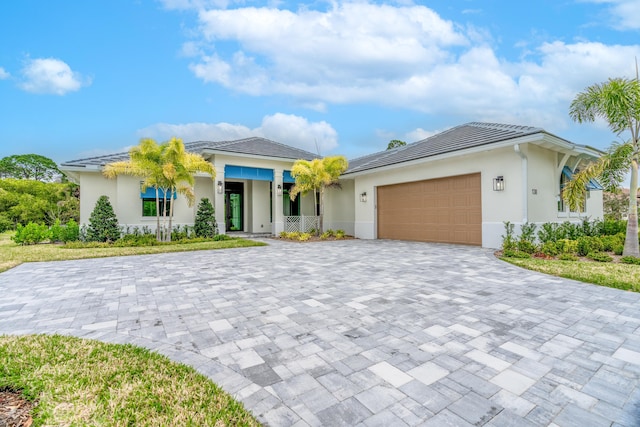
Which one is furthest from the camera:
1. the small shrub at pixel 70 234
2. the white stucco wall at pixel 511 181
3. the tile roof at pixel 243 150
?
the tile roof at pixel 243 150

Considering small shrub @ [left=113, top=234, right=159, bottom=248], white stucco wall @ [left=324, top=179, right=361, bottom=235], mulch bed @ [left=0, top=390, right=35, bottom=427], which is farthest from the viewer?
A: white stucco wall @ [left=324, top=179, right=361, bottom=235]

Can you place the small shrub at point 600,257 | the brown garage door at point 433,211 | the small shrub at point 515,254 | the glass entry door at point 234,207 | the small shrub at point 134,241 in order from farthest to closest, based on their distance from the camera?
the glass entry door at point 234,207 → the small shrub at point 134,241 → the brown garage door at point 433,211 → the small shrub at point 515,254 → the small shrub at point 600,257

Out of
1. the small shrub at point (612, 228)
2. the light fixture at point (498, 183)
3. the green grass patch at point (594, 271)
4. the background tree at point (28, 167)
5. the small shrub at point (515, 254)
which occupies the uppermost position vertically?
the background tree at point (28, 167)

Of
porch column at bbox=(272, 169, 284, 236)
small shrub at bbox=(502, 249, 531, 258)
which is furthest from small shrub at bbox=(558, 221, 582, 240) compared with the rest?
porch column at bbox=(272, 169, 284, 236)

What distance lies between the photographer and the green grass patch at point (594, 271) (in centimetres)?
538

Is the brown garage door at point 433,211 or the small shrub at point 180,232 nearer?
the brown garage door at point 433,211

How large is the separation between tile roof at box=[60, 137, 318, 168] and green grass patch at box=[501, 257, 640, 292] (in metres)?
11.9

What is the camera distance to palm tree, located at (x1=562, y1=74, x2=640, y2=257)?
7.88 metres

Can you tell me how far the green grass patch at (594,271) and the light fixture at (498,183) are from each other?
3.13m

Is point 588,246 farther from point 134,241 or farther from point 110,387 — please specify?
point 134,241

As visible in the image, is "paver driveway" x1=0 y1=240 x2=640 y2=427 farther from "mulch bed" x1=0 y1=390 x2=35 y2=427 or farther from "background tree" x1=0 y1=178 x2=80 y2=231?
"background tree" x1=0 y1=178 x2=80 y2=231

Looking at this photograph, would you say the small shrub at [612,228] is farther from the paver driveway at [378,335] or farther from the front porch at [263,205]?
the front porch at [263,205]

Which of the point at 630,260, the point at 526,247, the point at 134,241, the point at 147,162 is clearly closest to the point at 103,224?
the point at 134,241

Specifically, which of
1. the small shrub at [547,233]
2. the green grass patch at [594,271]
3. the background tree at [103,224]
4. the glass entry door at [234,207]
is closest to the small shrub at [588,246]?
the small shrub at [547,233]
